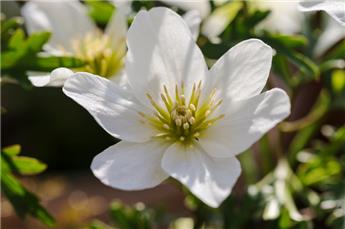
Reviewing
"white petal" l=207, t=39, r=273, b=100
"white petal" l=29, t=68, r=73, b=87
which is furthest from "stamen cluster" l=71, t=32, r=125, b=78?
"white petal" l=207, t=39, r=273, b=100

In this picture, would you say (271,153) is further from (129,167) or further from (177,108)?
(129,167)

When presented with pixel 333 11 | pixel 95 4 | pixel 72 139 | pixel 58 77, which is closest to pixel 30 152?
pixel 72 139

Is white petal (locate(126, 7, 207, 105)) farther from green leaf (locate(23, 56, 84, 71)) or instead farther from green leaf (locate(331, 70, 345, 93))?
green leaf (locate(331, 70, 345, 93))

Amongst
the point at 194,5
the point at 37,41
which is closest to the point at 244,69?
the point at 37,41

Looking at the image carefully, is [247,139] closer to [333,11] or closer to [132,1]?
[333,11]

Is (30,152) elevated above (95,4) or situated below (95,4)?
below

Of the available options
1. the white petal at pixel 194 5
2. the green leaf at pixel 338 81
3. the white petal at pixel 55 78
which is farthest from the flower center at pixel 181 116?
the green leaf at pixel 338 81
